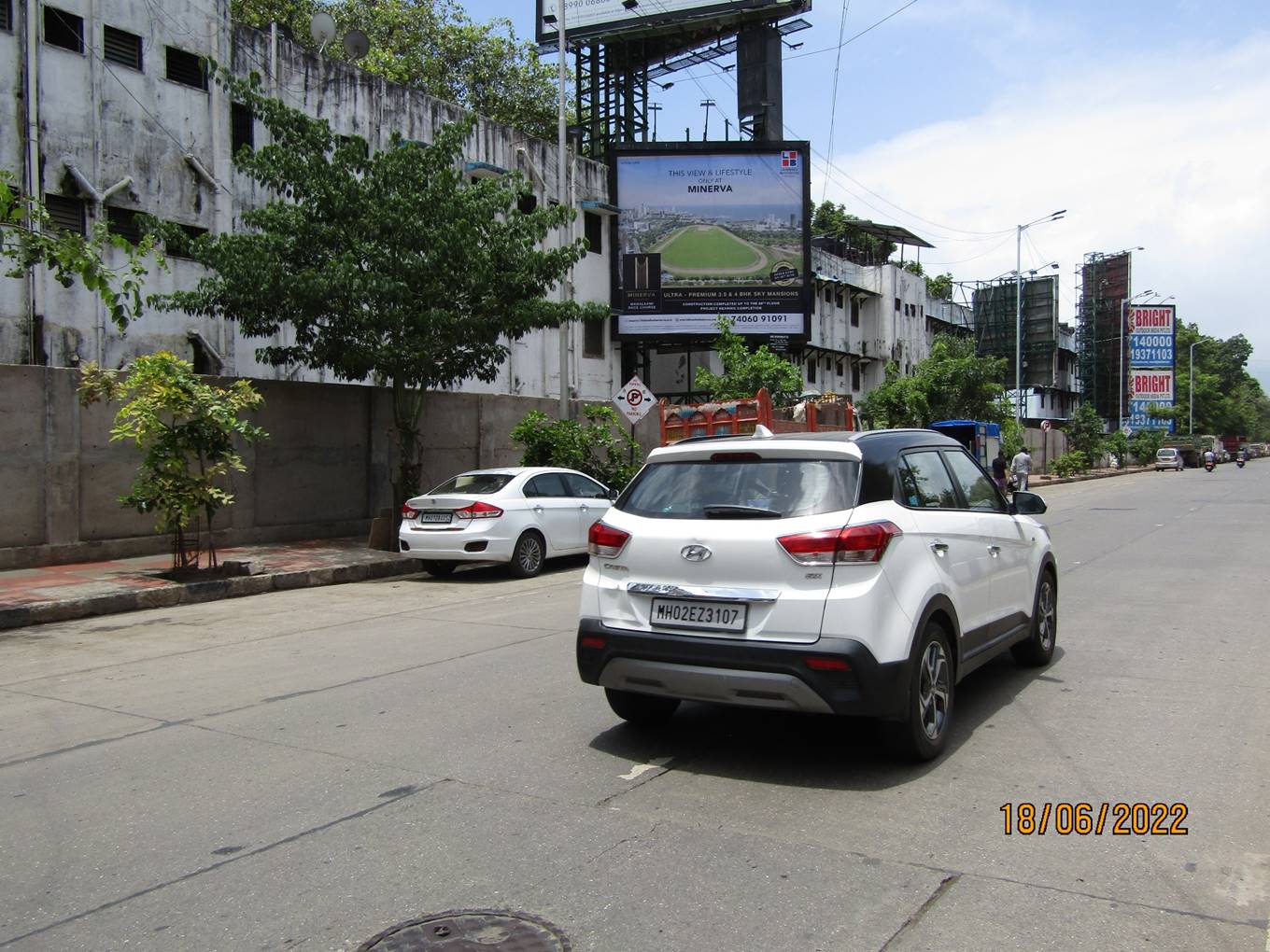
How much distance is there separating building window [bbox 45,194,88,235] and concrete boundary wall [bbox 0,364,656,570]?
5407 millimetres

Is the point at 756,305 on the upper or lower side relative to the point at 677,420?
upper

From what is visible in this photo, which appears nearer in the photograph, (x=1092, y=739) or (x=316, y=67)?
(x=1092, y=739)

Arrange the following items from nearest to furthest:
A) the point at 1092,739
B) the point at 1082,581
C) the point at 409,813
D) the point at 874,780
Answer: the point at 409,813 → the point at 874,780 → the point at 1092,739 → the point at 1082,581

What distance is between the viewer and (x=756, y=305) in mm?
33812

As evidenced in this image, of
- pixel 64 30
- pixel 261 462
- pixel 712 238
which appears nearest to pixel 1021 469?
pixel 712 238

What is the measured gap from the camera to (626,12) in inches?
1401

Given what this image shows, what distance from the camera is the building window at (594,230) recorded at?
105 ft

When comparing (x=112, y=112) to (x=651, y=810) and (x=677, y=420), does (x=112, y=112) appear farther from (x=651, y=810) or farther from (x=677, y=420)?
(x=651, y=810)

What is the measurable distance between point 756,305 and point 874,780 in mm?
29819

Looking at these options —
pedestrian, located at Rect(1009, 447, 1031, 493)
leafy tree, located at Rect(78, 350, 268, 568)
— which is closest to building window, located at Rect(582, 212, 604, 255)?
pedestrian, located at Rect(1009, 447, 1031, 493)

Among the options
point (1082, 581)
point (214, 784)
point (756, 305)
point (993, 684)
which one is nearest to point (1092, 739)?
point (993, 684)

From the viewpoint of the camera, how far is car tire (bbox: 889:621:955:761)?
5.00m

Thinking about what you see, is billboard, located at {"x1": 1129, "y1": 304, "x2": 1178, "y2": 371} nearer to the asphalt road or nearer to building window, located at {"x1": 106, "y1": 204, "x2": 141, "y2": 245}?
building window, located at {"x1": 106, "y1": 204, "x2": 141, "y2": 245}

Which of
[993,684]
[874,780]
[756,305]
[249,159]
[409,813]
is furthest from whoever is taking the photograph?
[756,305]
